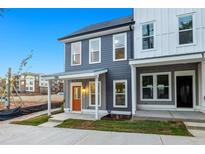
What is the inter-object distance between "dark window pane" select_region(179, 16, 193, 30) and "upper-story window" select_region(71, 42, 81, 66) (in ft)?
22.4

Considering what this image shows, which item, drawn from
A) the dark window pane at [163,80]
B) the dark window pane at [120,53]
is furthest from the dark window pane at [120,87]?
the dark window pane at [163,80]

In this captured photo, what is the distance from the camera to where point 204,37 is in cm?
849

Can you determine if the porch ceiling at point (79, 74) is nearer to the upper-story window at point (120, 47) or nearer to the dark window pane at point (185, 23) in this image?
the upper-story window at point (120, 47)

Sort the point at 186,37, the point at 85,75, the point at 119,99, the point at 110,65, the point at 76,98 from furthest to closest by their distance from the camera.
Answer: the point at 76,98 < the point at 110,65 < the point at 119,99 < the point at 85,75 < the point at 186,37

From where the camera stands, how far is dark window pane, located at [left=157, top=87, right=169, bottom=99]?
33.1 feet

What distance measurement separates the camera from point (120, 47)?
34.8 ft

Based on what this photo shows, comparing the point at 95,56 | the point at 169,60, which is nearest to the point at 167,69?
the point at 169,60

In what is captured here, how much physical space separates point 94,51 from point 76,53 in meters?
1.58

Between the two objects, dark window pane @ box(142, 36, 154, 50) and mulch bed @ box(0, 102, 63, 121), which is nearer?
dark window pane @ box(142, 36, 154, 50)

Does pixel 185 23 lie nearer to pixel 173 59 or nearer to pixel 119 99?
pixel 173 59

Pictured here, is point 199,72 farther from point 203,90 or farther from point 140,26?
point 140,26

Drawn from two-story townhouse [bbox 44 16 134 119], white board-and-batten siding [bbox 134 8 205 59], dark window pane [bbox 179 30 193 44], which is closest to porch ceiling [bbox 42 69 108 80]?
two-story townhouse [bbox 44 16 134 119]

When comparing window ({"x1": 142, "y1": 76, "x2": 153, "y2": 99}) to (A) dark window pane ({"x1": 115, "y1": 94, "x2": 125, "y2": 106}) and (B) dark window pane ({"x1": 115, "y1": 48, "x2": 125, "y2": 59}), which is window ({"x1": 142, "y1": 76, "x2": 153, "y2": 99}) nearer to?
(A) dark window pane ({"x1": 115, "y1": 94, "x2": 125, "y2": 106})
